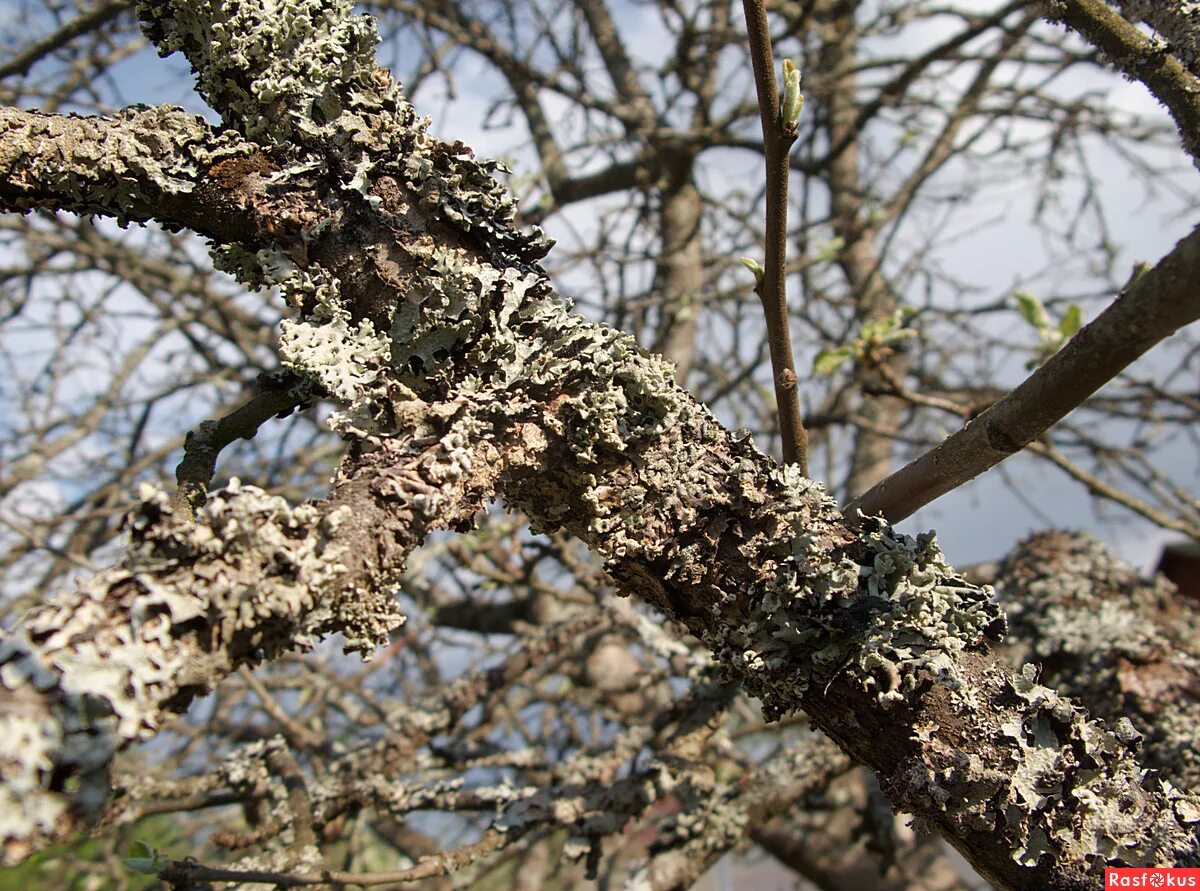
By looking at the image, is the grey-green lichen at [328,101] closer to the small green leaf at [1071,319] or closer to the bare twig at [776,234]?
the bare twig at [776,234]

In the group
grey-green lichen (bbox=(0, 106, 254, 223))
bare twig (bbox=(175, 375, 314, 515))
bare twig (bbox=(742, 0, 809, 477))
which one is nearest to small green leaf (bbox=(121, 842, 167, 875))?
bare twig (bbox=(175, 375, 314, 515))

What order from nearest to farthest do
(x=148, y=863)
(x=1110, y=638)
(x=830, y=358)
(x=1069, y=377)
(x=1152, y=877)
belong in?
1. (x=1069, y=377)
2. (x=1152, y=877)
3. (x=148, y=863)
4. (x=1110, y=638)
5. (x=830, y=358)

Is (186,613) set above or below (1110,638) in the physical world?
above

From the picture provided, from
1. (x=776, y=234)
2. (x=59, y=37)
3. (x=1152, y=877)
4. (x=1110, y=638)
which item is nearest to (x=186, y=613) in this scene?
(x=776, y=234)

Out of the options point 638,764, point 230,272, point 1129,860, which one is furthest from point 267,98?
point 638,764

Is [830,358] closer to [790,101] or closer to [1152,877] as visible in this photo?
[790,101]

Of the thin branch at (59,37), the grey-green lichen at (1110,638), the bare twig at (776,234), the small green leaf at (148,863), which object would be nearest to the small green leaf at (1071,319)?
the grey-green lichen at (1110,638)

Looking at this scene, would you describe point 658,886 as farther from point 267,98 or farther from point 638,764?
point 267,98
